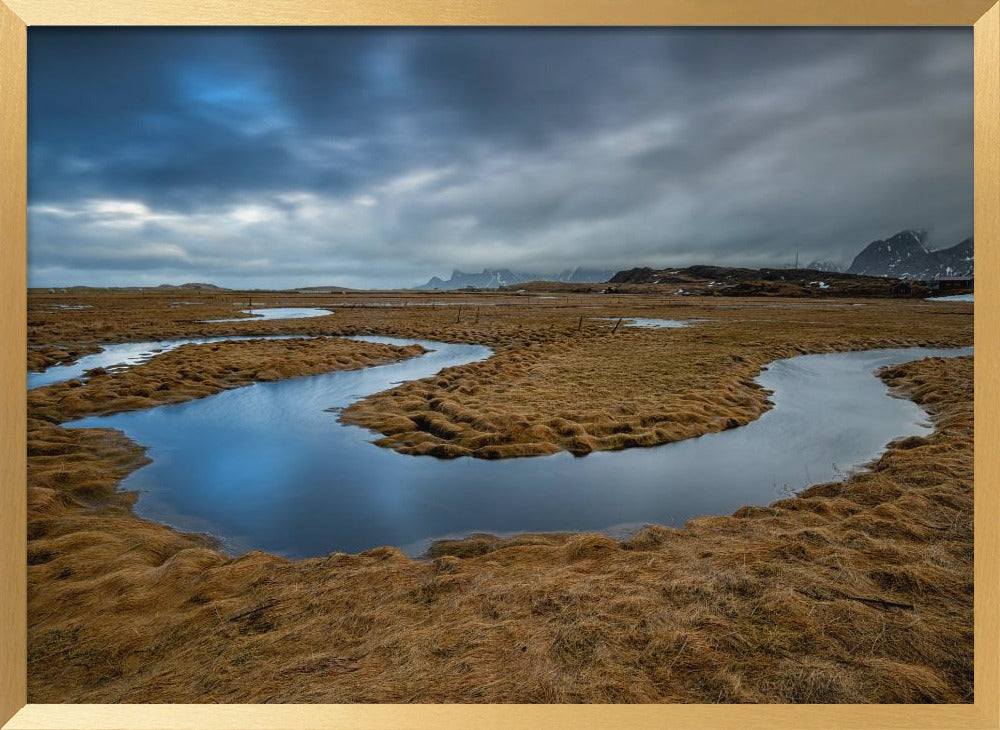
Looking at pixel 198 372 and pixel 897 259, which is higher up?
pixel 897 259

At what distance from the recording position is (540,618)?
319 cm

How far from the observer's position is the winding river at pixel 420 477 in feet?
19.0

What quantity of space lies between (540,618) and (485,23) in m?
4.07

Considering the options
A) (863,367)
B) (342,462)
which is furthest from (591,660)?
(863,367)

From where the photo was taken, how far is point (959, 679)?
2.77m

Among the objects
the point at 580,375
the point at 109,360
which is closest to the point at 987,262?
the point at 580,375

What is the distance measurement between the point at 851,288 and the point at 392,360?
4687 centimetres

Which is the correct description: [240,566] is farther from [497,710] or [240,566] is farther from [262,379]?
[262,379]

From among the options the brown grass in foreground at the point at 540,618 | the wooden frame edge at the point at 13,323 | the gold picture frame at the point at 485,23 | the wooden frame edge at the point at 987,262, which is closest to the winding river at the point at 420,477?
the brown grass in foreground at the point at 540,618

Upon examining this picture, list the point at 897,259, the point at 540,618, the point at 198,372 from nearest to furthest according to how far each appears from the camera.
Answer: the point at 540,618
the point at 198,372
the point at 897,259

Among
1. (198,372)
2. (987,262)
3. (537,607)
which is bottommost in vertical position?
(537,607)

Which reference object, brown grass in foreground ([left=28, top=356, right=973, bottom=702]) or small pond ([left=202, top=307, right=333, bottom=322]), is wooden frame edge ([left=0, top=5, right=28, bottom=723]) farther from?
small pond ([left=202, top=307, right=333, bottom=322])

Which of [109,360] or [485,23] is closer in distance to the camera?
[485,23]

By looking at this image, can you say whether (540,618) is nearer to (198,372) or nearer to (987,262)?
(987,262)
